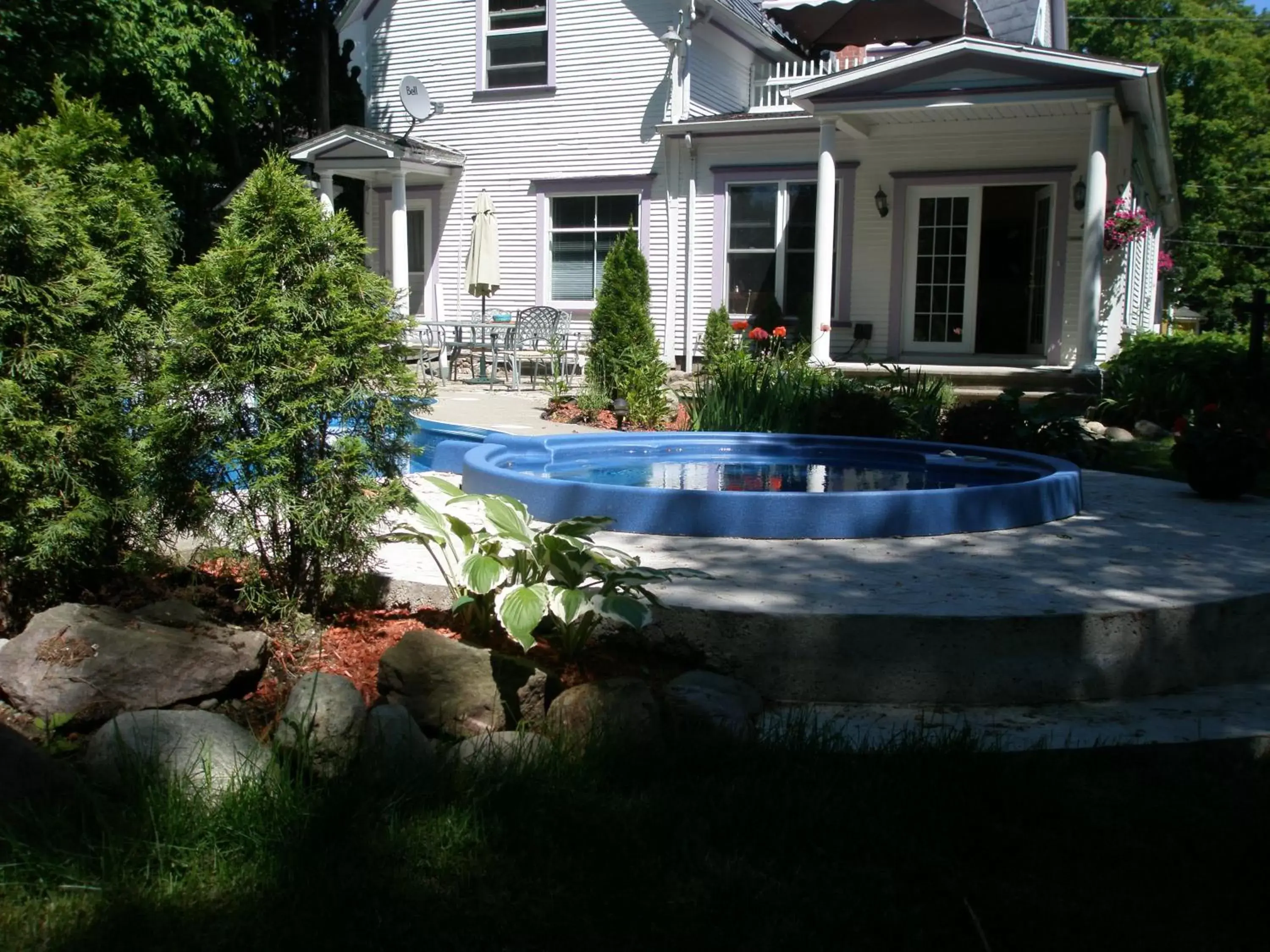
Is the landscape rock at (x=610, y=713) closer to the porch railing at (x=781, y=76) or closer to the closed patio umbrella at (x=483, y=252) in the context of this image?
the porch railing at (x=781, y=76)

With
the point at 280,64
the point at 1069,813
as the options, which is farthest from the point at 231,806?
the point at 280,64

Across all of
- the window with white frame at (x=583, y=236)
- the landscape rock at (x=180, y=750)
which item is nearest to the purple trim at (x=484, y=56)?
the window with white frame at (x=583, y=236)

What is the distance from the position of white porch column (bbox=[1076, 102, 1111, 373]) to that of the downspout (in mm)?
8890

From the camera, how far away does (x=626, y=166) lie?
663 inches

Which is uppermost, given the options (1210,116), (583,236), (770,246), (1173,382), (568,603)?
(1210,116)

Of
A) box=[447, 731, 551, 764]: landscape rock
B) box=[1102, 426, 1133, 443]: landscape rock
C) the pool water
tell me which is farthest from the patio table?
box=[447, 731, 551, 764]: landscape rock

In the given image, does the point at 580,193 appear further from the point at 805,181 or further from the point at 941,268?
the point at 941,268

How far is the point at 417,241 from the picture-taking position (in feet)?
61.8

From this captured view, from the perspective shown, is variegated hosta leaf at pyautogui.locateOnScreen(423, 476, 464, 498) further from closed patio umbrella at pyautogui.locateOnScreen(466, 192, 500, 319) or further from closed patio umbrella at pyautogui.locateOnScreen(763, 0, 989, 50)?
closed patio umbrella at pyautogui.locateOnScreen(763, 0, 989, 50)

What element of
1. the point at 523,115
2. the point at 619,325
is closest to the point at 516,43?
the point at 523,115

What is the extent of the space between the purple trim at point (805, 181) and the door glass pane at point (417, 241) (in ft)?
16.5

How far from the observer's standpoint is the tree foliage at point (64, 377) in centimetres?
380

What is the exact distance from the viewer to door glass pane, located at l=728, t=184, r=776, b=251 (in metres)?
16.2

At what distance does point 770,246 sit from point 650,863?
14223mm
